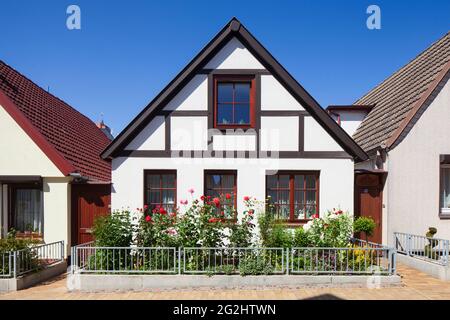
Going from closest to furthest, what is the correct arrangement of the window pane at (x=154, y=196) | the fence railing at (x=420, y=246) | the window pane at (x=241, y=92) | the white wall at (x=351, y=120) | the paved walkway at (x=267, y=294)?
the paved walkway at (x=267, y=294)
the fence railing at (x=420, y=246)
the window pane at (x=154, y=196)
the window pane at (x=241, y=92)
the white wall at (x=351, y=120)

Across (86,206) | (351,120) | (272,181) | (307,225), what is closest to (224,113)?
(272,181)

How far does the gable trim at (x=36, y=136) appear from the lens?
375 inches

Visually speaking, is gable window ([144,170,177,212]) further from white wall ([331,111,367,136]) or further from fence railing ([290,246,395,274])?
white wall ([331,111,367,136])

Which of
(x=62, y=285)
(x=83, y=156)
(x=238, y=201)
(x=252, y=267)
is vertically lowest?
(x=62, y=285)

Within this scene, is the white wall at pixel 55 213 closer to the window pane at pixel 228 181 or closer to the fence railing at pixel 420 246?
the window pane at pixel 228 181

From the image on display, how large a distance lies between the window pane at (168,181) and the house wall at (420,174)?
736 cm

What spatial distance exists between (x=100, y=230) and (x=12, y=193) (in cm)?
471

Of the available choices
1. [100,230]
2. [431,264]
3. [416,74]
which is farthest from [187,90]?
[416,74]

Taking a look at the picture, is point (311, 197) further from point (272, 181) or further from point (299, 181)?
point (272, 181)

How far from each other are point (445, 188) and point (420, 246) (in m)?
2.48

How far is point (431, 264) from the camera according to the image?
27.1 feet

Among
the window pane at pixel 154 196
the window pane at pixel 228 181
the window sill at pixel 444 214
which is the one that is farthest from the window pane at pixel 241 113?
the window sill at pixel 444 214

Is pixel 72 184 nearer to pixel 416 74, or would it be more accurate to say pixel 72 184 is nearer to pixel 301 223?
pixel 301 223

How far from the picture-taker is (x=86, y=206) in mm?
9961
